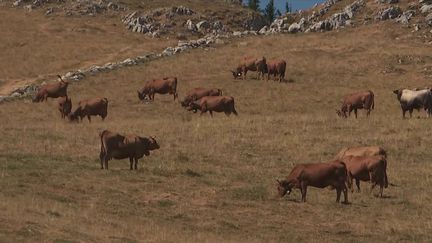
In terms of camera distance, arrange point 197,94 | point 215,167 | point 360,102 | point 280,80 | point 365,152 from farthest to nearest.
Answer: point 280,80, point 197,94, point 360,102, point 215,167, point 365,152

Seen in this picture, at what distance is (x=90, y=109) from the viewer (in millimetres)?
39625

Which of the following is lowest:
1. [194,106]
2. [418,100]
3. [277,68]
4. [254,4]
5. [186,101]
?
[194,106]

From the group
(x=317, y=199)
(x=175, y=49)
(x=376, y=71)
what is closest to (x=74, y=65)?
(x=175, y=49)

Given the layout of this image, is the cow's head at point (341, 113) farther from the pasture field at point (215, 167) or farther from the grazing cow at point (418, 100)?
the grazing cow at point (418, 100)

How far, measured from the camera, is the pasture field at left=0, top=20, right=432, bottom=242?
18609 mm

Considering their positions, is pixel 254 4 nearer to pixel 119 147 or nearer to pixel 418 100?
pixel 418 100

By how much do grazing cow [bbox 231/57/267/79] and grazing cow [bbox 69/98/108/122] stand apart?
13.9 metres

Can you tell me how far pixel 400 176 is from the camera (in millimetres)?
25656

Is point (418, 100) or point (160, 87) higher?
point (160, 87)

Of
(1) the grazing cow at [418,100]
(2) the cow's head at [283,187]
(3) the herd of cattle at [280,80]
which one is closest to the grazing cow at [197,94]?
(3) the herd of cattle at [280,80]

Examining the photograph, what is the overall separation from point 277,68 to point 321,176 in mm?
29708

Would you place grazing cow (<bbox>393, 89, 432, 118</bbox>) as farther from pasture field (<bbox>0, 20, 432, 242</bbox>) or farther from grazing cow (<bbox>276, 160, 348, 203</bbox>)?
grazing cow (<bbox>276, 160, 348, 203</bbox>)

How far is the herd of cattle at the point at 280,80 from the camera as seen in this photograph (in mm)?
21859

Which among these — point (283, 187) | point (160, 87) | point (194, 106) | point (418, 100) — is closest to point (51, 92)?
point (160, 87)
